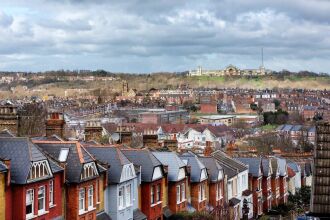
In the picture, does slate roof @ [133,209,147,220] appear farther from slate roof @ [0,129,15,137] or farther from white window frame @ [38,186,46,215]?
white window frame @ [38,186,46,215]

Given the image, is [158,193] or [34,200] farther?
[158,193]

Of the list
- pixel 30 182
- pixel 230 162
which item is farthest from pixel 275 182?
pixel 30 182

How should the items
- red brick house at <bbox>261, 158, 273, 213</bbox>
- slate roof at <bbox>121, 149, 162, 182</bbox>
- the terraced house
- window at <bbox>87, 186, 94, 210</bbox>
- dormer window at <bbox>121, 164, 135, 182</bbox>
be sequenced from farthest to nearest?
red brick house at <bbox>261, 158, 273, 213</bbox> < slate roof at <bbox>121, 149, 162, 182</bbox> < dormer window at <bbox>121, 164, 135, 182</bbox> < the terraced house < window at <bbox>87, 186, 94, 210</bbox>

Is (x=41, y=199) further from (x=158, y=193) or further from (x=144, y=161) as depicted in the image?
(x=158, y=193)

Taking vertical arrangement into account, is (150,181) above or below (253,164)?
above

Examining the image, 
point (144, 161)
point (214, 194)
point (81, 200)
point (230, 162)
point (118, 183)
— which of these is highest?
point (144, 161)

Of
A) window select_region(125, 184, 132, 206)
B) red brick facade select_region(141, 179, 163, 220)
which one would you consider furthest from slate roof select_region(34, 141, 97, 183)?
red brick facade select_region(141, 179, 163, 220)

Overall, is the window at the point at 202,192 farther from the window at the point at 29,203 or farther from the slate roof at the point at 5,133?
the window at the point at 29,203

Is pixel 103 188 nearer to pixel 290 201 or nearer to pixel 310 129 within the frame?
pixel 290 201
